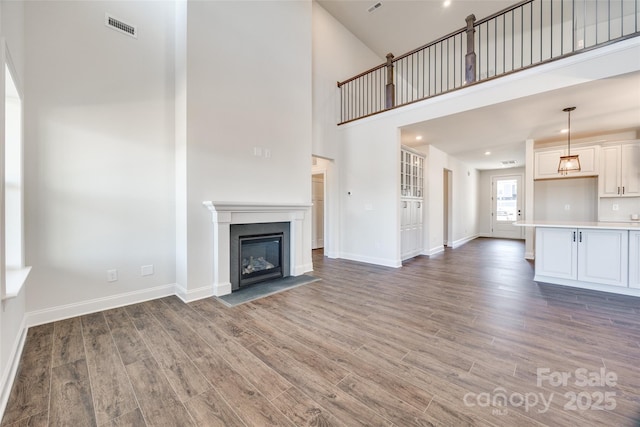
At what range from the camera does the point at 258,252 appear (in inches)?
155

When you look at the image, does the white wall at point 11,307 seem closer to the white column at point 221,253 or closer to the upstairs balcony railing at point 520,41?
the white column at point 221,253

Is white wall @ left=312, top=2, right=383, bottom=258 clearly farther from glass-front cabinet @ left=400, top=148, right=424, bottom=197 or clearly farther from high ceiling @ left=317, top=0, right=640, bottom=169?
glass-front cabinet @ left=400, top=148, right=424, bottom=197

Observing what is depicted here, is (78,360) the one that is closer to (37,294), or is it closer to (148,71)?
(37,294)

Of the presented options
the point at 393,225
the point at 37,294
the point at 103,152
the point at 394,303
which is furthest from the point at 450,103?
the point at 37,294

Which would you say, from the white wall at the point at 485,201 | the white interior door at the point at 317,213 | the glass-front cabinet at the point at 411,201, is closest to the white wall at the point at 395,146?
the glass-front cabinet at the point at 411,201

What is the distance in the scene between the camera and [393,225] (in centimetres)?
488

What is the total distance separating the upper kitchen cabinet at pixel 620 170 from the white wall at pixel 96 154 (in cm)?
748

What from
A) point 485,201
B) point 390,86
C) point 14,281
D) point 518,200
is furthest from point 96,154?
point 518,200

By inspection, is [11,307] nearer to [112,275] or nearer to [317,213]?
[112,275]

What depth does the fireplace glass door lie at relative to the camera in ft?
12.0

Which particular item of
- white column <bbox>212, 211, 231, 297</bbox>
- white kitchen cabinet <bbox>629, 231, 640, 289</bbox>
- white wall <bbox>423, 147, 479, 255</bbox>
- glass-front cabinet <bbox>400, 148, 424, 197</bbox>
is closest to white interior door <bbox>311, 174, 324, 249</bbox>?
glass-front cabinet <bbox>400, 148, 424, 197</bbox>

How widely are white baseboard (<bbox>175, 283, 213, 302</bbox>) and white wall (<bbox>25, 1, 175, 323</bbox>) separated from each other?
0.72 feet

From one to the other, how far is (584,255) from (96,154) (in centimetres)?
624

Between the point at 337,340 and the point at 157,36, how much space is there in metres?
4.09
